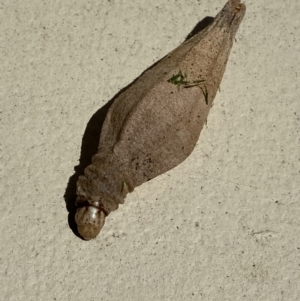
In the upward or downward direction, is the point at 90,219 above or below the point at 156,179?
above

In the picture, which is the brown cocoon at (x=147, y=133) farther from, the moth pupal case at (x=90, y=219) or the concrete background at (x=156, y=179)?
the concrete background at (x=156, y=179)

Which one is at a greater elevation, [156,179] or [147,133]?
[147,133]

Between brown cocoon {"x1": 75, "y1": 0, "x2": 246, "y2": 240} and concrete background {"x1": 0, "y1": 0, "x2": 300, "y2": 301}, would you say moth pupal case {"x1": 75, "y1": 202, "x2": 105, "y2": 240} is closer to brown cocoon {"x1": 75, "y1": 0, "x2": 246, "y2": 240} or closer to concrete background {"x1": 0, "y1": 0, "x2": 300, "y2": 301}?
brown cocoon {"x1": 75, "y1": 0, "x2": 246, "y2": 240}

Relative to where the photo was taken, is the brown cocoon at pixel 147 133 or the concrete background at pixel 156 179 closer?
the brown cocoon at pixel 147 133

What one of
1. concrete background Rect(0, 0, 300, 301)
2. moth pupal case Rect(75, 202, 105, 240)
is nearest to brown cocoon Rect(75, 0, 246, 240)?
moth pupal case Rect(75, 202, 105, 240)

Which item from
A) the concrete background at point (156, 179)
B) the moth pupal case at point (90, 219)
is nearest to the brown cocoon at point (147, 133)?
the moth pupal case at point (90, 219)

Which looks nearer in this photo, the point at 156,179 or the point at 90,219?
the point at 90,219

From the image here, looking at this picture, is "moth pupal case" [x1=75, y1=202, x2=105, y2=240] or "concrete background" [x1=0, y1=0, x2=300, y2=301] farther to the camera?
"concrete background" [x1=0, y1=0, x2=300, y2=301]
